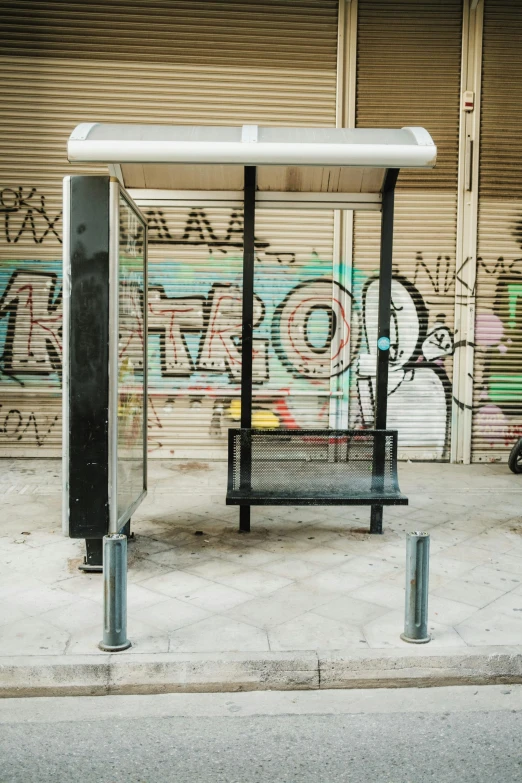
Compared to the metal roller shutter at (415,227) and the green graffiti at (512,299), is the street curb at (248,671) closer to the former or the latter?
the metal roller shutter at (415,227)

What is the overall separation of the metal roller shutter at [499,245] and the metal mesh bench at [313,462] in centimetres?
415

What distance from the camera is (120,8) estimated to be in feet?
32.0

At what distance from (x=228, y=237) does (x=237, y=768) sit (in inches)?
298

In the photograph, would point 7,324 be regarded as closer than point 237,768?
No

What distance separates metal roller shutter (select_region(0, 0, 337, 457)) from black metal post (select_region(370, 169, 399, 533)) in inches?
133

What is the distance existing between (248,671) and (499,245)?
7.66 meters

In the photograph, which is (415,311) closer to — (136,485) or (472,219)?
(472,219)

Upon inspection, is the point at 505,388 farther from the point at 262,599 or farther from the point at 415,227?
the point at 262,599

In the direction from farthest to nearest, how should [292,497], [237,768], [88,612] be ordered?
[292,497] → [88,612] → [237,768]

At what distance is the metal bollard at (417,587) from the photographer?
4398 millimetres

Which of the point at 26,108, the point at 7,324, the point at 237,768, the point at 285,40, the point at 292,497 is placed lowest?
the point at 237,768

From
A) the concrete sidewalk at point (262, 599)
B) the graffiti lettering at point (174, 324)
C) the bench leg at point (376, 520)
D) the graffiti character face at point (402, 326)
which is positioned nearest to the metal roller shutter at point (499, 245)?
the graffiti character face at point (402, 326)

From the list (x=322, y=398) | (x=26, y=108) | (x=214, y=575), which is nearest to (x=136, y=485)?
(x=214, y=575)

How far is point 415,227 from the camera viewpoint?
1010 cm
